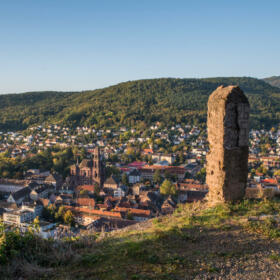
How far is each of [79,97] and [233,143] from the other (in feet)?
428

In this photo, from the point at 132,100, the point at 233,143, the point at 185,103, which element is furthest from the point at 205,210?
the point at 132,100

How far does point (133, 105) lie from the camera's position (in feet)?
357

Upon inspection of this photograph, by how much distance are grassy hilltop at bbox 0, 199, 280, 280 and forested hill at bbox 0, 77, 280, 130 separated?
81.6m

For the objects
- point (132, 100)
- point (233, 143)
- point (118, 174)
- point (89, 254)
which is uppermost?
point (132, 100)

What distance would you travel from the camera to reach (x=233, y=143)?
6738mm

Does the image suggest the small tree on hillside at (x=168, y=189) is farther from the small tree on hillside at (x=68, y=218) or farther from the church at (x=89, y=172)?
the small tree on hillside at (x=68, y=218)

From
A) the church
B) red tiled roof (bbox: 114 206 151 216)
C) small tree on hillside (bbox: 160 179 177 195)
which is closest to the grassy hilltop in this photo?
red tiled roof (bbox: 114 206 151 216)

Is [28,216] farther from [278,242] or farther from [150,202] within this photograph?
[278,242]

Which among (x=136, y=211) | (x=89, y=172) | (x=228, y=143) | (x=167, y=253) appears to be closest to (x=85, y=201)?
(x=136, y=211)

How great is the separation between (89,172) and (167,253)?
39.7 metres

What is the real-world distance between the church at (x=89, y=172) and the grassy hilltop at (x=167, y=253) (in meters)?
36.9

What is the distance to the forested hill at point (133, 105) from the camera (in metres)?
93.2

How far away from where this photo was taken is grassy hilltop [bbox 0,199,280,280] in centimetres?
432

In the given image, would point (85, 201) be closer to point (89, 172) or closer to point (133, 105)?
point (89, 172)
